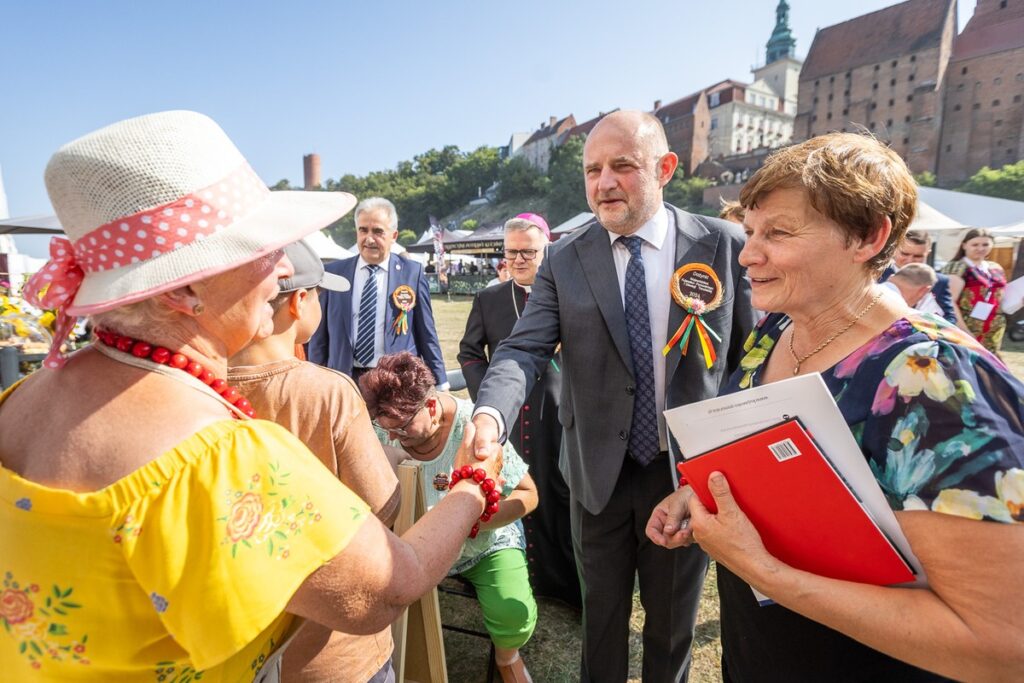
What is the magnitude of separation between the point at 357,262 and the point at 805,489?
14.9 feet

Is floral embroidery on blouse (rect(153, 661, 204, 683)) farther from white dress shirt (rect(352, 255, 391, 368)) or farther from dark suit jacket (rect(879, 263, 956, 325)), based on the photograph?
dark suit jacket (rect(879, 263, 956, 325))

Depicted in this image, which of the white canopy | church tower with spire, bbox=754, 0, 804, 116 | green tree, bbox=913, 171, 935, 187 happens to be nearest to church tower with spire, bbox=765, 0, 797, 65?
church tower with spire, bbox=754, 0, 804, 116

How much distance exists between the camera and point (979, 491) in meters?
1.04

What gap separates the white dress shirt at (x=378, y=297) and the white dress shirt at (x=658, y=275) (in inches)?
117

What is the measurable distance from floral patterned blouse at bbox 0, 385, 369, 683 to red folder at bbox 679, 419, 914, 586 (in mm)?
858

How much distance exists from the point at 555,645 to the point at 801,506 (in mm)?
2582

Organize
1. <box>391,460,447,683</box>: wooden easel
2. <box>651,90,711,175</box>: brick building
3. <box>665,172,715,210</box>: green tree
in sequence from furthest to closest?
<box>651,90,711,175</box>: brick building
<box>665,172,715,210</box>: green tree
<box>391,460,447,683</box>: wooden easel

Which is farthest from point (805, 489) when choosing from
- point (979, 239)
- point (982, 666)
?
point (979, 239)

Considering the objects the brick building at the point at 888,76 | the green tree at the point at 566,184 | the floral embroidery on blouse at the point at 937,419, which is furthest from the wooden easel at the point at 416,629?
the green tree at the point at 566,184

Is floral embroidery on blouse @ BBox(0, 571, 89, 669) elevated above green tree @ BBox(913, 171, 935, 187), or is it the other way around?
floral embroidery on blouse @ BBox(0, 571, 89, 669)

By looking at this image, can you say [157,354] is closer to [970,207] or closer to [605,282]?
[605,282]

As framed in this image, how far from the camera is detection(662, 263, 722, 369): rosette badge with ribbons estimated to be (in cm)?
225

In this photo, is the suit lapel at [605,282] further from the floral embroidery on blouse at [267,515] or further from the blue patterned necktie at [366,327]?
the blue patterned necktie at [366,327]

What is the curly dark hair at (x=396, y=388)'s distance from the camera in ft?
8.47
